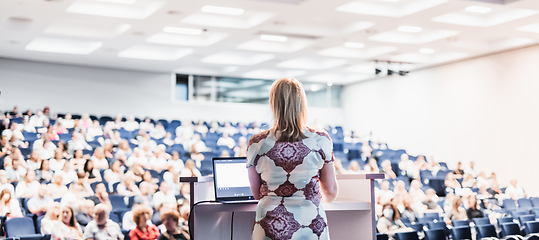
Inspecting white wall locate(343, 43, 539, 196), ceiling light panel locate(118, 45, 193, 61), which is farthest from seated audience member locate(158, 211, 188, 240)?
white wall locate(343, 43, 539, 196)

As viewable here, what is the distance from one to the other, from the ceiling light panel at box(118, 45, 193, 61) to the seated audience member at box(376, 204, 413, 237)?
6.10 m

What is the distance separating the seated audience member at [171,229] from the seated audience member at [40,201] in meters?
1.90

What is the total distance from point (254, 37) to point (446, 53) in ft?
14.3

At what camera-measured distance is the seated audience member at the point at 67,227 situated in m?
5.11

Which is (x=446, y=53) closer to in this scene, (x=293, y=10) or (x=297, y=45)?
(x=297, y=45)

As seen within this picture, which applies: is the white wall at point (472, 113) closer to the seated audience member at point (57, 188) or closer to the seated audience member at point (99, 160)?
the seated audience member at point (99, 160)

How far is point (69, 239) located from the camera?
200 inches

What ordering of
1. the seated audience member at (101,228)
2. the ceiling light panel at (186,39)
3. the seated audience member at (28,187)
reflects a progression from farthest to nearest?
1. the ceiling light panel at (186,39)
2. the seated audience member at (28,187)
3. the seated audience member at (101,228)

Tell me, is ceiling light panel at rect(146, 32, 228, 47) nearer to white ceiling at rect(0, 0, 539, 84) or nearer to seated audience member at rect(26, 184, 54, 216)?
white ceiling at rect(0, 0, 539, 84)

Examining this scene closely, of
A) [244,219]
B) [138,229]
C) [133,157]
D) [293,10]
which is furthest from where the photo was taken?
[133,157]

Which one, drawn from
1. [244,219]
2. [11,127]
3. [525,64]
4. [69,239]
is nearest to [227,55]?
[11,127]

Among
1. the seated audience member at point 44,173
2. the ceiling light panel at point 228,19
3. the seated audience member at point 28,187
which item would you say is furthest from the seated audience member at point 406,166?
Answer: the seated audience member at point 28,187

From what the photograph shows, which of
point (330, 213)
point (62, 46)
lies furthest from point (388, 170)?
point (330, 213)

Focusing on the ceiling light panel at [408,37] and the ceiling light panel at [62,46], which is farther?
the ceiling light panel at [62,46]
